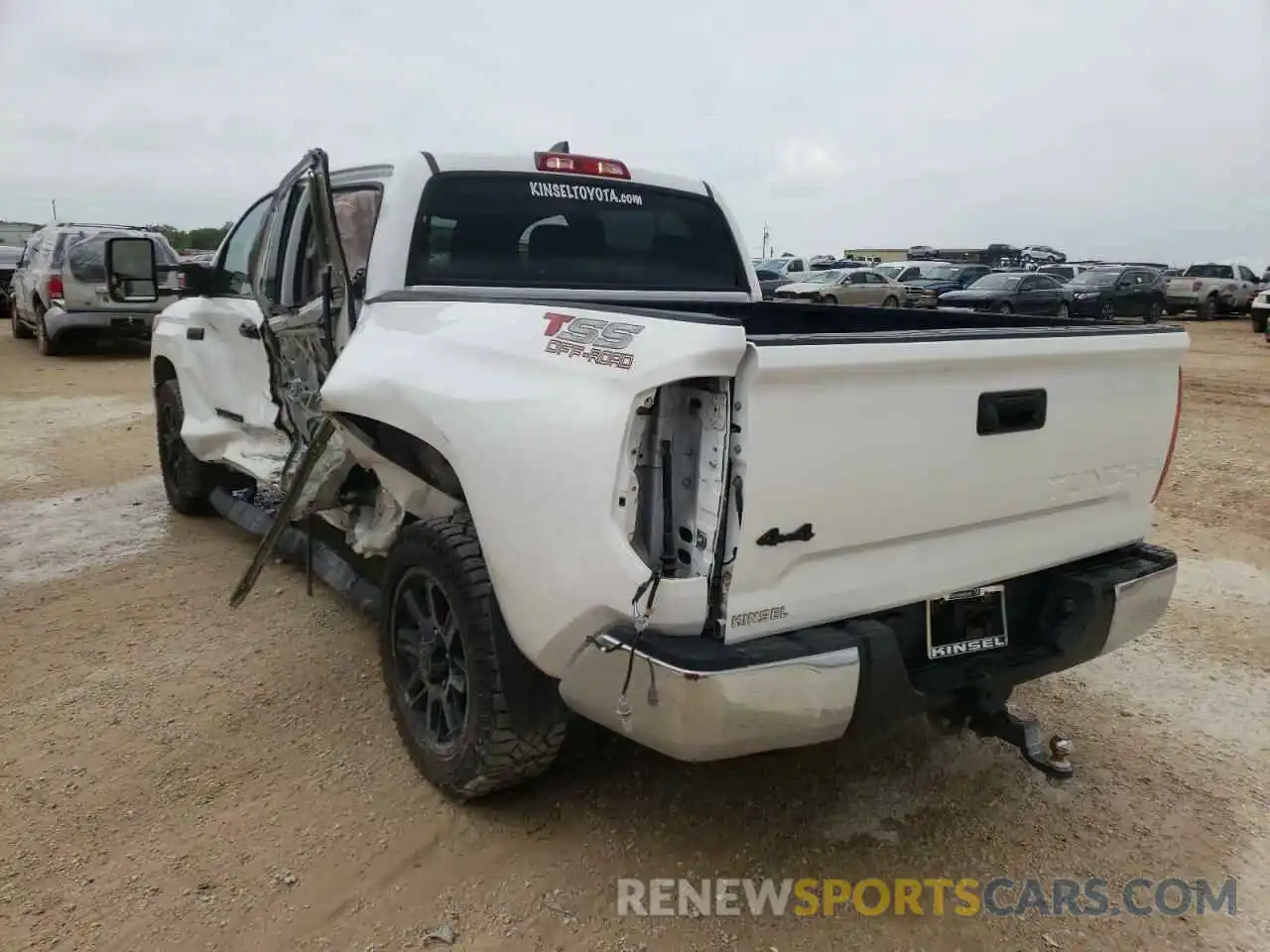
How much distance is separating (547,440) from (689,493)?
0.38 m

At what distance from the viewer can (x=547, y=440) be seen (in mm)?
2477

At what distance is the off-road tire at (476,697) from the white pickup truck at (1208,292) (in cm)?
3077

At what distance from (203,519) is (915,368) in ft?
16.9

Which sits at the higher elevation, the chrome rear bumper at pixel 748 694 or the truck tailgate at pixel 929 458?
the truck tailgate at pixel 929 458

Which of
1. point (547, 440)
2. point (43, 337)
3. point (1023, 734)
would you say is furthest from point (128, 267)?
point (43, 337)

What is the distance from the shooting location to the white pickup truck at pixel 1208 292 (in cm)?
2945

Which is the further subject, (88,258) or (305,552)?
(88,258)

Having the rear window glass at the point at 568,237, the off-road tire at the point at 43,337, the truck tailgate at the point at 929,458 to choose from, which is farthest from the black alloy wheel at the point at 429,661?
the off-road tire at the point at 43,337

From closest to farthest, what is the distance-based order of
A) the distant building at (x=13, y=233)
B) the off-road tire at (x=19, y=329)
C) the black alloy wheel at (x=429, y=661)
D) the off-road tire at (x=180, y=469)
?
the black alloy wheel at (x=429, y=661), the off-road tire at (x=180, y=469), the off-road tire at (x=19, y=329), the distant building at (x=13, y=233)

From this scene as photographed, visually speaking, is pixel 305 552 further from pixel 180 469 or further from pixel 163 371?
pixel 163 371

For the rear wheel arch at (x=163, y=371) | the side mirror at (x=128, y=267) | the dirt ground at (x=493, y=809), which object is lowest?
the dirt ground at (x=493, y=809)

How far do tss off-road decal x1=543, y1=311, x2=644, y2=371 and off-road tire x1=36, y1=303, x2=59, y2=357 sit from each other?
582 inches

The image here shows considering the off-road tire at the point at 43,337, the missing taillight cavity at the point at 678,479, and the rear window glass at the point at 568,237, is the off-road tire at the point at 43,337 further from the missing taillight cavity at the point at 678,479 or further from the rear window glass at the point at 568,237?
the missing taillight cavity at the point at 678,479

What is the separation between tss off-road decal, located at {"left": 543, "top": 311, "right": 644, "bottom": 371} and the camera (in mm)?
2367
